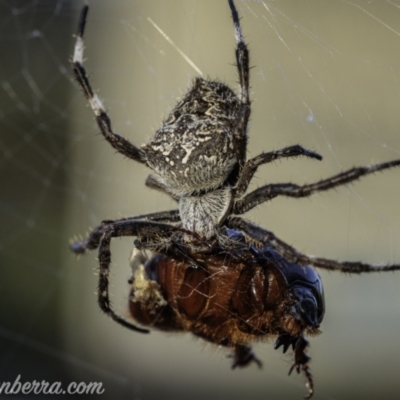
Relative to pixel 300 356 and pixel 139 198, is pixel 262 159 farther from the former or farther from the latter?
pixel 139 198

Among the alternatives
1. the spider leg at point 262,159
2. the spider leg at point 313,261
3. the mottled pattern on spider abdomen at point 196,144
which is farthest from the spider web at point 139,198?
the spider leg at point 313,261

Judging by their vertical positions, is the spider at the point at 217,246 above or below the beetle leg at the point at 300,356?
above

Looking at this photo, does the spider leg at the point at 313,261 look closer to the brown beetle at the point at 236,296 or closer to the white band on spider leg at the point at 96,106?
the brown beetle at the point at 236,296

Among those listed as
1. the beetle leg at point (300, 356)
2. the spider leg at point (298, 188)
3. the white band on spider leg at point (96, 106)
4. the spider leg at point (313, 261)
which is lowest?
the beetle leg at point (300, 356)

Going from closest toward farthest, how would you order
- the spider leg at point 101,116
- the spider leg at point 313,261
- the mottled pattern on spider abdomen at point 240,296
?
the mottled pattern on spider abdomen at point 240,296 → the spider leg at point 313,261 → the spider leg at point 101,116

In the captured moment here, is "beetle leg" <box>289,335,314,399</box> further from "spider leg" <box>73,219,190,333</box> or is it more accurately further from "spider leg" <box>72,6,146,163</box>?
"spider leg" <box>72,6,146,163</box>

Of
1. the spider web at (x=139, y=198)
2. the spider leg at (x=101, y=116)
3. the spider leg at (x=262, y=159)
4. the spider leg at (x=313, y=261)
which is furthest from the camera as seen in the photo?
the spider web at (x=139, y=198)

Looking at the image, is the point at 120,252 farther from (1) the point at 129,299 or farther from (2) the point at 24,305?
(1) the point at 129,299

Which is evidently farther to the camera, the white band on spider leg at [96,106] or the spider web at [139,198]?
the spider web at [139,198]
